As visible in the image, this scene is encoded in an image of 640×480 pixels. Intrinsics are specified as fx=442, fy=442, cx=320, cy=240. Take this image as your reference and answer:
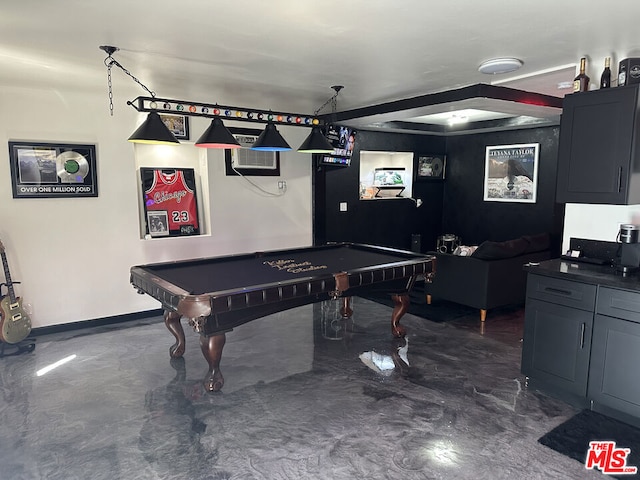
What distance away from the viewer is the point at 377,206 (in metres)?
6.95

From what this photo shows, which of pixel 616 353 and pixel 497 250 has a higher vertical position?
pixel 497 250

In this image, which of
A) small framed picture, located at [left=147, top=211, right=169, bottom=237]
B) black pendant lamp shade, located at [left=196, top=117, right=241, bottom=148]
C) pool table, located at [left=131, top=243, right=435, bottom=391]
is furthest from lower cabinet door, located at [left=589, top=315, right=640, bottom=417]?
small framed picture, located at [left=147, top=211, right=169, bottom=237]

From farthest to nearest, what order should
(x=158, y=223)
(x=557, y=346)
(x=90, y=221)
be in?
(x=158, y=223)
(x=90, y=221)
(x=557, y=346)

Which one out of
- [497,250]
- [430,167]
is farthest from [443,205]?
[497,250]

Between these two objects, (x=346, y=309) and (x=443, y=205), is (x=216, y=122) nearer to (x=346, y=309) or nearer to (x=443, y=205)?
(x=346, y=309)

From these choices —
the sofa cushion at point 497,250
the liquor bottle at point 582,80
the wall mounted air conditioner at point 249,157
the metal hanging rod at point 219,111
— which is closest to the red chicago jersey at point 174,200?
the wall mounted air conditioner at point 249,157

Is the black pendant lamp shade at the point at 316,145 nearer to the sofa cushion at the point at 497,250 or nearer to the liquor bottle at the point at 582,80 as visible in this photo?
the sofa cushion at the point at 497,250

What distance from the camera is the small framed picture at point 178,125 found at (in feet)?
16.4

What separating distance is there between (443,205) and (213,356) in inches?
219

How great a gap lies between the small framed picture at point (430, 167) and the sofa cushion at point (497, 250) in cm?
266

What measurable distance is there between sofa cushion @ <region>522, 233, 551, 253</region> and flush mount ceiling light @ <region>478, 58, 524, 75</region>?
7.72 ft

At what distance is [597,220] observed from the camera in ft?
10.8

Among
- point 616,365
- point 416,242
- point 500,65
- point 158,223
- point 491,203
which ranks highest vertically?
point 500,65

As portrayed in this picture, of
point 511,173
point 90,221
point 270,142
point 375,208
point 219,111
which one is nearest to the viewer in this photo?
point 270,142
